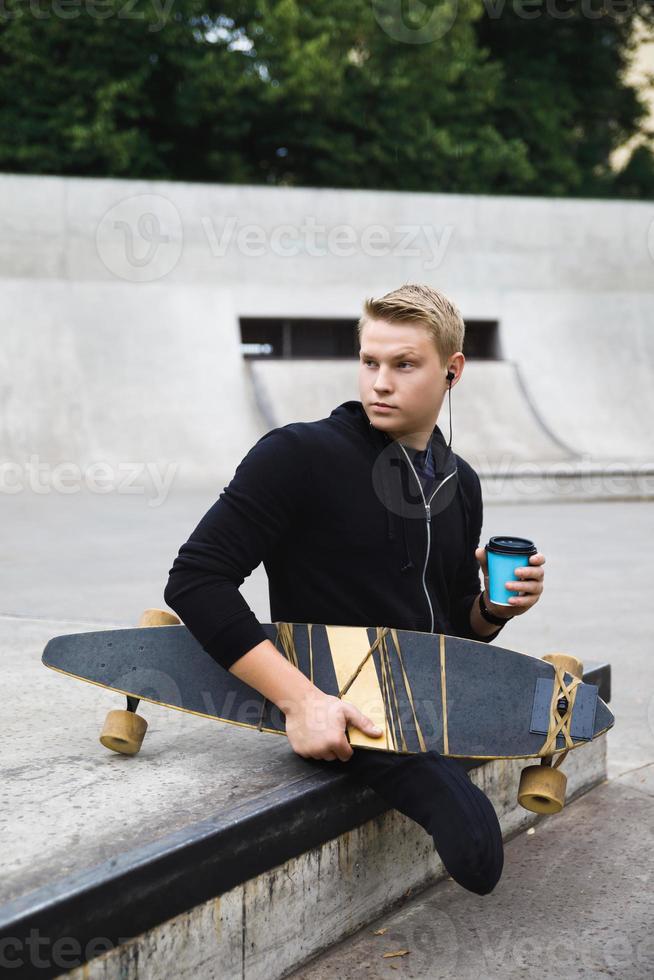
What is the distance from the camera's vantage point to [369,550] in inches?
81.4

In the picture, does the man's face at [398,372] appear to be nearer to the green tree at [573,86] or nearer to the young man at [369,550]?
the young man at [369,550]

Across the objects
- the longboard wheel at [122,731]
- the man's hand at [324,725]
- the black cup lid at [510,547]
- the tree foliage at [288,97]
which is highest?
the tree foliage at [288,97]

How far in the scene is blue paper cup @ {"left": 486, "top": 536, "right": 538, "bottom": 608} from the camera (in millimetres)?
1979

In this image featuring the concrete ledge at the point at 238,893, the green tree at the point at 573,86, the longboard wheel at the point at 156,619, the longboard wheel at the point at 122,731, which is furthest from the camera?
the green tree at the point at 573,86

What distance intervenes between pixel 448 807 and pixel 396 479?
2.25 feet

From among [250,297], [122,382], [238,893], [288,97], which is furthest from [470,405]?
[238,893]

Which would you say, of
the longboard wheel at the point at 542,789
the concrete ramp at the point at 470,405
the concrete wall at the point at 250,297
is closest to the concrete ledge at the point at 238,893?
the longboard wheel at the point at 542,789

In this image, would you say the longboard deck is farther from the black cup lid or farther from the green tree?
the green tree

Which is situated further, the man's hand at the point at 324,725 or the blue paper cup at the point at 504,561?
the blue paper cup at the point at 504,561

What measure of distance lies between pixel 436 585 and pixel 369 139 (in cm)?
2163

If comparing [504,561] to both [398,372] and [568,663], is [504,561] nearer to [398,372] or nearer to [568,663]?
[568,663]

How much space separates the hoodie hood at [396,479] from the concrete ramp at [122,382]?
10.5 metres

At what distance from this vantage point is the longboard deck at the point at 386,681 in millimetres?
1996

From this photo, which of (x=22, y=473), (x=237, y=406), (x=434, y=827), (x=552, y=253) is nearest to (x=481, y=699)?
(x=434, y=827)
